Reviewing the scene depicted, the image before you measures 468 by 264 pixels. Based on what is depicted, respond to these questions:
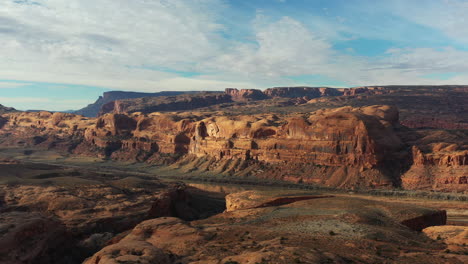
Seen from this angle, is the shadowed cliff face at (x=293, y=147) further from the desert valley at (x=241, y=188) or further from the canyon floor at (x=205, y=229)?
the canyon floor at (x=205, y=229)

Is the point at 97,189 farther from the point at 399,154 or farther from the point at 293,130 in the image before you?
the point at 399,154

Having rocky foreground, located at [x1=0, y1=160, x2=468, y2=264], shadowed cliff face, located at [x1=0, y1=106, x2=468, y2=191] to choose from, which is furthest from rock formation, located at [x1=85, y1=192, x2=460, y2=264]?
shadowed cliff face, located at [x1=0, y1=106, x2=468, y2=191]

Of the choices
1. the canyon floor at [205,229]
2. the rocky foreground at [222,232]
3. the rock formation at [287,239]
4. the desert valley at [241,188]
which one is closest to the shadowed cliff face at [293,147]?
the desert valley at [241,188]

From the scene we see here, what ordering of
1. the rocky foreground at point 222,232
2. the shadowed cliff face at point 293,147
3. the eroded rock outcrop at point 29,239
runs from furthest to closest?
the shadowed cliff face at point 293,147 → the eroded rock outcrop at point 29,239 → the rocky foreground at point 222,232

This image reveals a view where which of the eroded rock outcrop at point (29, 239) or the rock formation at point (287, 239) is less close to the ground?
the rock formation at point (287, 239)

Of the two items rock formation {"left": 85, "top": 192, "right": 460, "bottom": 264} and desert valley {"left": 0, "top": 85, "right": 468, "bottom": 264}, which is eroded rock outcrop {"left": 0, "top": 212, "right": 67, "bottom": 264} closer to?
desert valley {"left": 0, "top": 85, "right": 468, "bottom": 264}

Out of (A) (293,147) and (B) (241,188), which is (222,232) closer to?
(B) (241,188)
